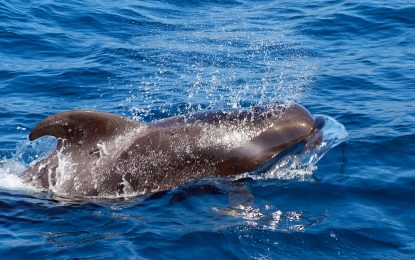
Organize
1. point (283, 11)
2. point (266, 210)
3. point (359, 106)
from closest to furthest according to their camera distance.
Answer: point (266, 210) < point (359, 106) < point (283, 11)

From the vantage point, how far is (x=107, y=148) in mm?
9789

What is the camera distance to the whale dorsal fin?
9.41 m

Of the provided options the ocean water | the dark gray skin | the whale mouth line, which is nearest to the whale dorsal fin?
the dark gray skin

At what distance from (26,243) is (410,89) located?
8919mm

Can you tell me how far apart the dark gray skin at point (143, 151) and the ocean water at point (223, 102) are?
214 mm

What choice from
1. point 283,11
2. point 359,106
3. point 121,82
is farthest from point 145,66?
point 283,11

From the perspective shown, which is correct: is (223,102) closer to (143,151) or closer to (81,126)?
(143,151)

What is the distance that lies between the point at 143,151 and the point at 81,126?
32.4 inches

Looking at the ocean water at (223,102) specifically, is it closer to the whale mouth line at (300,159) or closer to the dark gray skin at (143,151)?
the whale mouth line at (300,159)

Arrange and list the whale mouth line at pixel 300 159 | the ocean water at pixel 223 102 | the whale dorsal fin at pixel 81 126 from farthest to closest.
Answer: the whale mouth line at pixel 300 159 < the whale dorsal fin at pixel 81 126 < the ocean water at pixel 223 102

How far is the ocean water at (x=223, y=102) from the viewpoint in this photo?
27.5 feet

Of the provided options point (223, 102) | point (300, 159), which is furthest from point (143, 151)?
point (223, 102)

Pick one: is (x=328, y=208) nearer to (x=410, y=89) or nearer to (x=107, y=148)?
(x=107, y=148)

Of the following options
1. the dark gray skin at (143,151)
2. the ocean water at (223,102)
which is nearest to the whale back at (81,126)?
the dark gray skin at (143,151)
